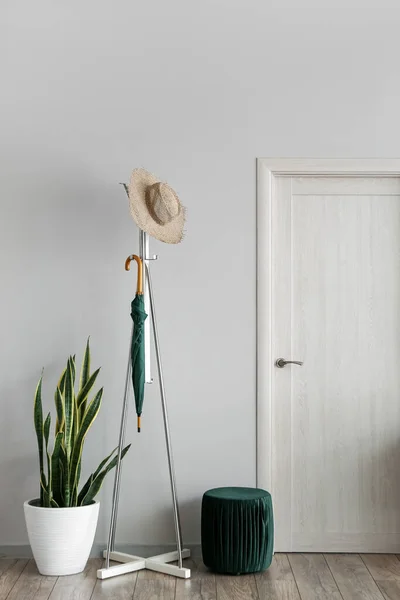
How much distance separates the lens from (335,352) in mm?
3943

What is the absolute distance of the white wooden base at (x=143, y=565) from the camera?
3.48 metres

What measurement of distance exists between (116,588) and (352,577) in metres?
1.07

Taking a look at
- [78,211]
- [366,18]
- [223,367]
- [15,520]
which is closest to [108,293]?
[78,211]

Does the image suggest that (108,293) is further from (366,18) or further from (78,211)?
(366,18)

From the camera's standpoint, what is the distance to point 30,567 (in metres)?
3.64

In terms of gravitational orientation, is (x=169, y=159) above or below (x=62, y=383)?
above

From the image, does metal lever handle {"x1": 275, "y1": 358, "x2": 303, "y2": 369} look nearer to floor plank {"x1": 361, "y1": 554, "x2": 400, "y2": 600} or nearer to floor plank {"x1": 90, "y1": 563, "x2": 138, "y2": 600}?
floor plank {"x1": 361, "y1": 554, "x2": 400, "y2": 600}

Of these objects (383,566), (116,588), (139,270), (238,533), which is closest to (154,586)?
(116,588)

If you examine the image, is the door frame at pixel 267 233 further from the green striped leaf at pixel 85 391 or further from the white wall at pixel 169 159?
the green striped leaf at pixel 85 391

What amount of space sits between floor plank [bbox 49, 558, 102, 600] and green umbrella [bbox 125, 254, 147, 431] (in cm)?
72

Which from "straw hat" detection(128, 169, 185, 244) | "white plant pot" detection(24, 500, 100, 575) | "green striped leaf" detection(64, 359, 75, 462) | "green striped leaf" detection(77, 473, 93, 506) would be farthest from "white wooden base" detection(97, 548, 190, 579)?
"straw hat" detection(128, 169, 185, 244)

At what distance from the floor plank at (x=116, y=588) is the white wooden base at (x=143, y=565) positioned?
3 centimetres

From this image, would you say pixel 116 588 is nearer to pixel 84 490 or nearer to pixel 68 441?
pixel 84 490

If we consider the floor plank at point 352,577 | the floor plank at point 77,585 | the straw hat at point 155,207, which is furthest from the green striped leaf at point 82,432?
the floor plank at point 352,577
